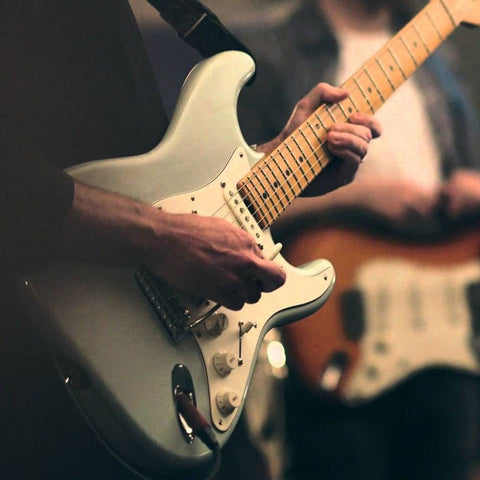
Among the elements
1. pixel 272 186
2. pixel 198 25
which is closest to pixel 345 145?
pixel 272 186

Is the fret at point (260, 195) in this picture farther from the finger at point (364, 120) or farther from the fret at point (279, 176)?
the finger at point (364, 120)

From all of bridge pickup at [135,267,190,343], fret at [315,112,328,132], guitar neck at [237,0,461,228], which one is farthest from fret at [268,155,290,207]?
bridge pickup at [135,267,190,343]

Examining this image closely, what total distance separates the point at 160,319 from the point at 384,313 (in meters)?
0.61

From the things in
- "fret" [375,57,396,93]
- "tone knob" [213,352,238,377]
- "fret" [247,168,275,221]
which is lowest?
"fret" [375,57,396,93]

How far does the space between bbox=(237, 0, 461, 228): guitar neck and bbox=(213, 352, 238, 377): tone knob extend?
171 mm

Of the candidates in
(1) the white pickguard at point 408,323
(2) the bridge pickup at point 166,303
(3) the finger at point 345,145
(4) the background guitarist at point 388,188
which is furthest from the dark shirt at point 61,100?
(1) the white pickguard at point 408,323

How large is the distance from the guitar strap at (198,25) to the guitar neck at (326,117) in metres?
0.13

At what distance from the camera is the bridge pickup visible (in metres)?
0.74

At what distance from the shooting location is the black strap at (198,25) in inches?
36.5

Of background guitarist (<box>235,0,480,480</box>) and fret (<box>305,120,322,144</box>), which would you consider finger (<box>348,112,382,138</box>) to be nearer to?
fret (<box>305,120,322,144</box>)

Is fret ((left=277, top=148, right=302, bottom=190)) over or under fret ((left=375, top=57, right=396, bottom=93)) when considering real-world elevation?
over

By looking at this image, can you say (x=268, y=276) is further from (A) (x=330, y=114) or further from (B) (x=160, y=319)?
(A) (x=330, y=114)

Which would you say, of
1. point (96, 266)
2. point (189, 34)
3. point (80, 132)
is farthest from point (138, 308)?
point (189, 34)

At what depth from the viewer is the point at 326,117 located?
3.14 feet
